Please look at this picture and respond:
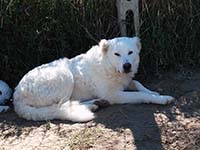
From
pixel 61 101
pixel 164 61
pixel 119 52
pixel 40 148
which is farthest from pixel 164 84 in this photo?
pixel 40 148

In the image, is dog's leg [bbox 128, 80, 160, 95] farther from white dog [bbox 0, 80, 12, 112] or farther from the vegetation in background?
white dog [bbox 0, 80, 12, 112]

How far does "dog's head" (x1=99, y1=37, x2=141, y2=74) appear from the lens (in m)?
5.28

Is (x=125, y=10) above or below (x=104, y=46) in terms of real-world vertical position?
above

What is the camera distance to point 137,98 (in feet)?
17.7

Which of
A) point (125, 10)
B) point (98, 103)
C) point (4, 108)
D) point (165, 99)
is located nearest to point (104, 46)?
point (98, 103)

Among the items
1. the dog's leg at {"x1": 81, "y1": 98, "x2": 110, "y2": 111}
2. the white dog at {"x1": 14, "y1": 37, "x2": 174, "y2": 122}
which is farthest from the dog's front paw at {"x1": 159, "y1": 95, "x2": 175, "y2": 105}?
the dog's leg at {"x1": 81, "y1": 98, "x2": 110, "y2": 111}

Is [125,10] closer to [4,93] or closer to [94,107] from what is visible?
[94,107]

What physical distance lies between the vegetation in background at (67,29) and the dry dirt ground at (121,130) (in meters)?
0.92

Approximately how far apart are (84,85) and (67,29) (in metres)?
1.05

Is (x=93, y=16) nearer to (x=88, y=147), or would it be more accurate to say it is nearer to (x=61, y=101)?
(x=61, y=101)

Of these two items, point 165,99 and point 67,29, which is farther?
point 67,29

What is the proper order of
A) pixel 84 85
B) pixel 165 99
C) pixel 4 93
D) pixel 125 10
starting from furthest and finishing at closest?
1. pixel 125 10
2. pixel 4 93
3. pixel 84 85
4. pixel 165 99

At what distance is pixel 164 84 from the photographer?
19.3 feet

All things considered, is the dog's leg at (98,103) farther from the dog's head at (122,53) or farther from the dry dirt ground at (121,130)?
the dog's head at (122,53)
